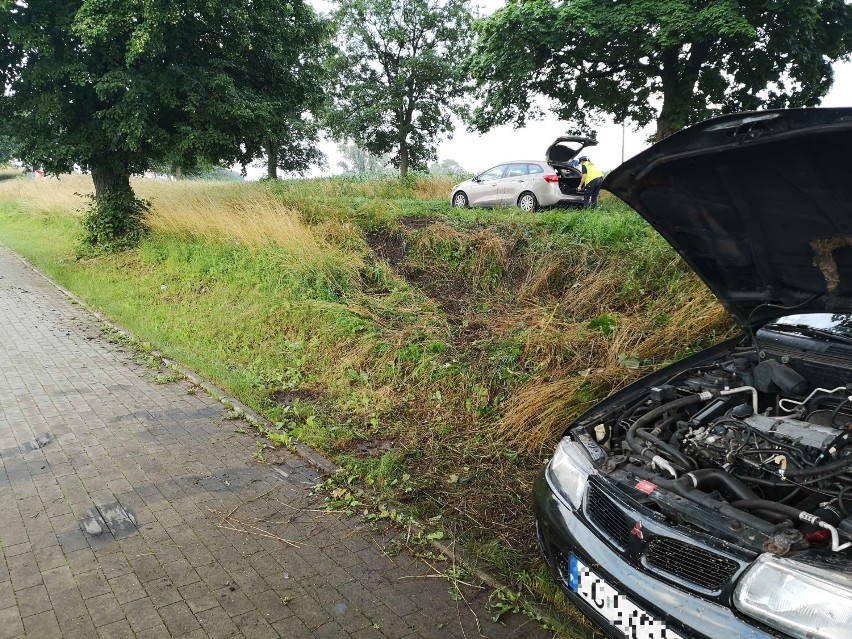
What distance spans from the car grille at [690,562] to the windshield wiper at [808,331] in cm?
176

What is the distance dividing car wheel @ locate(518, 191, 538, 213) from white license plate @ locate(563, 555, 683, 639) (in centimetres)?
1057

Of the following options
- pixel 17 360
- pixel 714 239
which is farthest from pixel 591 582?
pixel 17 360

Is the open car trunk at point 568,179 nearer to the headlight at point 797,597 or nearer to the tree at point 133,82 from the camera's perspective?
the tree at point 133,82

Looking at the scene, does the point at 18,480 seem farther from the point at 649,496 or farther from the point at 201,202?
the point at 201,202

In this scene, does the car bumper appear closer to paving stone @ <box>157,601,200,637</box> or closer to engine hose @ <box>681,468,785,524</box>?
engine hose @ <box>681,468,785,524</box>

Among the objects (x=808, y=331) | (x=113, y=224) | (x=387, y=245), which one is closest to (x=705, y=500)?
(x=808, y=331)

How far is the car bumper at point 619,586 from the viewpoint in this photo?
192 cm

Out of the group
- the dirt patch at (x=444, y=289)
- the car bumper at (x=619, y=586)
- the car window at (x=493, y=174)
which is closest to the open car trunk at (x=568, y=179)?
the car window at (x=493, y=174)

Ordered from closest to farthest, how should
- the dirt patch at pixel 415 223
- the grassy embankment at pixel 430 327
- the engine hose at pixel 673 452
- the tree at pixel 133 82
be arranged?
the engine hose at pixel 673 452 → the grassy embankment at pixel 430 327 → the dirt patch at pixel 415 223 → the tree at pixel 133 82

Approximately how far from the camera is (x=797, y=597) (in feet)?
5.96

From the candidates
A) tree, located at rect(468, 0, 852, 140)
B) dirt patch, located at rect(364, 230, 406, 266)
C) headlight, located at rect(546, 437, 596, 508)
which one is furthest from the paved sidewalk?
tree, located at rect(468, 0, 852, 140)

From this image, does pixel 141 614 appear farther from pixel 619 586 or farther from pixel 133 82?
pixel 133 82

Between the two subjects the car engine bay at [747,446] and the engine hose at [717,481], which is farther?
the engine hose at [717,481]

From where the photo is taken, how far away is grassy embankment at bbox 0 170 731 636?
4430mm
